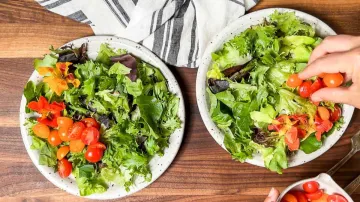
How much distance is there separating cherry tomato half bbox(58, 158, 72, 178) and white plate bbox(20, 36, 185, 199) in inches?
1.0

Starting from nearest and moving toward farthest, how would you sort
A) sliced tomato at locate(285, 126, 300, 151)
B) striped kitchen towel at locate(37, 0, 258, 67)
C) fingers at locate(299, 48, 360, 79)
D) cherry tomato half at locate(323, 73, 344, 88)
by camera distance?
fingers at locate(299, 48, 360, 79) < cherry tomato half at locate(323, 73, 344, 88) < sliced tomato at locate(285, 126, 300, 151) < striped kitchen towel at locate(37, 0, 258, 67)

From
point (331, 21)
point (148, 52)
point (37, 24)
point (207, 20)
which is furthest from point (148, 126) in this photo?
point (331, 21)

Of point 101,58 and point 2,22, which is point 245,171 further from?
point 2,22

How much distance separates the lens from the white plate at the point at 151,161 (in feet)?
4.41

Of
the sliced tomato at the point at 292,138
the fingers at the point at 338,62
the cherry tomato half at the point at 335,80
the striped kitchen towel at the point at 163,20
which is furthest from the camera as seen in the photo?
the striped kitchen towel at the point at 163,20

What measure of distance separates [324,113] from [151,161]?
46cm

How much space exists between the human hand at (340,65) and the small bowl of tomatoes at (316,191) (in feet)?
0.81

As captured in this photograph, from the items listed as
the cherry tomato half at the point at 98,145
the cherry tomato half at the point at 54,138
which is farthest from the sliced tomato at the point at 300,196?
the cherry tomato half at the point at 54,138

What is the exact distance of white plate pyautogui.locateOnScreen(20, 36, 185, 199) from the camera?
1345 millimetres

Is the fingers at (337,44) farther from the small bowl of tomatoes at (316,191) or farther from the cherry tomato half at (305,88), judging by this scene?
the small bowl of tomatoes at (316,191)

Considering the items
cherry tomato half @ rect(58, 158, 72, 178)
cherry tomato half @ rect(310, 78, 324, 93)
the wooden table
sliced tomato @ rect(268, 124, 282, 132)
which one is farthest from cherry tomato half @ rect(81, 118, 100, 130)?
cherry tomato half @ rect(310, 78, 324, 93)

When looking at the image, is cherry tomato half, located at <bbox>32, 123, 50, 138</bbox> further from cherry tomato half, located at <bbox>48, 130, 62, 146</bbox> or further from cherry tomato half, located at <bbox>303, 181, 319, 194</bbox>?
cherry tomato half, located at <bbox>303, 181, 319, 194</bbox>

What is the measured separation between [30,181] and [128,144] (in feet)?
1.08

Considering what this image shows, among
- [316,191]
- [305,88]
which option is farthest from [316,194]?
[305,88]
